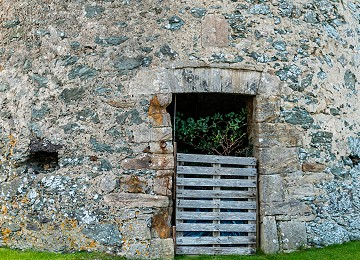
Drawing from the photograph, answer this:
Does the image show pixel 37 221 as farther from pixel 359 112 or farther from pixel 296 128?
pixel 359 112

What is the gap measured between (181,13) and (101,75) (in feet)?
3.87

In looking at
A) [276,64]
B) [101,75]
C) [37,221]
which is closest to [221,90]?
[276,64]

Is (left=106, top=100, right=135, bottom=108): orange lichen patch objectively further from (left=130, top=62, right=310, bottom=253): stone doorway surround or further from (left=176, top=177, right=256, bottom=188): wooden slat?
(left=176, top=177, right=256, bottom=188): wooden slat

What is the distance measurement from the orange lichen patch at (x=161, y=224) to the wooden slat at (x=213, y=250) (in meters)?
0.31

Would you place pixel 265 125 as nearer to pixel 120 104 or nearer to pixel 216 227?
pixel 216 227

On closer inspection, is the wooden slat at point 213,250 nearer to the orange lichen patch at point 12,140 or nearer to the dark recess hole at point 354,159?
the dark recess hole at point 354,159

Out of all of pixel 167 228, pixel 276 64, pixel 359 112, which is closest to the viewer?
pixel 167 228

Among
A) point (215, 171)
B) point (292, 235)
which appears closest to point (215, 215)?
point (215, 171)

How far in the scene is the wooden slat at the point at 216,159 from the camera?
632cm

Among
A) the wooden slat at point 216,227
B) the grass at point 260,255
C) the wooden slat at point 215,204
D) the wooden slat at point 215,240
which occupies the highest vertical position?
the wooden slat at point 215,204

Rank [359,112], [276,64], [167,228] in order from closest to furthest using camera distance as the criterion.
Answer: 1. [167,228]
2. [276,64]
3. [359,112]

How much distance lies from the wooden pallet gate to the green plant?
0.24m

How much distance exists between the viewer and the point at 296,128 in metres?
6.45

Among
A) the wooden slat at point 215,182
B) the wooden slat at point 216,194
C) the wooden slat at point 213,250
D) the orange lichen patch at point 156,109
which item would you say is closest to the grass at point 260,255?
the wooden slat at point 213,250
